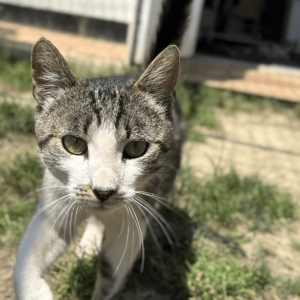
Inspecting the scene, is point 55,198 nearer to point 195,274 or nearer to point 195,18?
point 195,274

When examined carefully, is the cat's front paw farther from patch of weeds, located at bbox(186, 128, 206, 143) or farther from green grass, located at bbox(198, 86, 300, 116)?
green grass, located at bbox(198, 86, 300, 116)

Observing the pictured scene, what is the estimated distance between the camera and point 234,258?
8.48ft

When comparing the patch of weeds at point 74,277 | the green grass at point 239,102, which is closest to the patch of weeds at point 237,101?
the green grass at point 239,102

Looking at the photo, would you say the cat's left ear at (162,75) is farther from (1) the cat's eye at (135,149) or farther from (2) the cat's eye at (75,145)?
(2) the cat's eye at (75,145)

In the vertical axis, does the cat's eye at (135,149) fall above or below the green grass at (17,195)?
above

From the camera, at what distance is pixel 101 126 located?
5.59 ft

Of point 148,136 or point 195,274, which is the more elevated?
point 148,136

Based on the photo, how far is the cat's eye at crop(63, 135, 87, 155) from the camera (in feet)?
5.59

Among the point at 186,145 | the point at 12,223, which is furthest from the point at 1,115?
the point at 186,145

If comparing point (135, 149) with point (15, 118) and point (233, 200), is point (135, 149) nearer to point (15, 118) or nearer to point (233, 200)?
point (233, 200)

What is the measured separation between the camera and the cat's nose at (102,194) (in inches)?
61.4

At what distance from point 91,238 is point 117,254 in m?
0.49

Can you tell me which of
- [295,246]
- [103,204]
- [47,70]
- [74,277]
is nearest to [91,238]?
[74,277]

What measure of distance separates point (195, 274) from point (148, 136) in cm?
104
